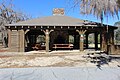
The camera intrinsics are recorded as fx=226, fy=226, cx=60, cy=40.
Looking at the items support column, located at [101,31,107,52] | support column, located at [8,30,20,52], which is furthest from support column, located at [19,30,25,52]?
support column, located at [101,31,107,52]

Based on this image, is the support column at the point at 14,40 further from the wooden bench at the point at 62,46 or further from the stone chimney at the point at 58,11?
the stone chimney at the point at 58,11

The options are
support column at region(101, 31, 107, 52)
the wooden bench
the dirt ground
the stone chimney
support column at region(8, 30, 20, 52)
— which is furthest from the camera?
the stone chimney

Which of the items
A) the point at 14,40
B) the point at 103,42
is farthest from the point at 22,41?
the point at 103,42

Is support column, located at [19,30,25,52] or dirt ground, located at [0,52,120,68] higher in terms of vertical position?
support column, located at [19,30,25,52]

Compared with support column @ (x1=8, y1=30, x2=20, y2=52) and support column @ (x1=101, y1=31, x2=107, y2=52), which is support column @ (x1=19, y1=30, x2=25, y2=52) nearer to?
support column @ (x1=8, y1=30, x2=20, y2=52)

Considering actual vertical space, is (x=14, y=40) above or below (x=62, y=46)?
above

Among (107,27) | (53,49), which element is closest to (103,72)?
(107,27)

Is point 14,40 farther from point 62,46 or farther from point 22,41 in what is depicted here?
point 62,46

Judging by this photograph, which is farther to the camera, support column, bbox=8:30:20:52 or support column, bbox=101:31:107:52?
support column, bbox=101:31:107:52

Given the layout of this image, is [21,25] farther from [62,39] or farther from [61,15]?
[61,15]

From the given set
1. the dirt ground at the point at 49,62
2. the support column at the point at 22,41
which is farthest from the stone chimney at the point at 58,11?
the dirt ground at the point at 49,62

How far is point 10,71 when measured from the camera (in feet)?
33.7

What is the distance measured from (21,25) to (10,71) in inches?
450

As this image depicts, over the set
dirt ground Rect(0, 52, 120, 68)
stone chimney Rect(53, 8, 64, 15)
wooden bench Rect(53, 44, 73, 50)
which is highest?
stone chimney Rect(53, 8, 64, 15)
